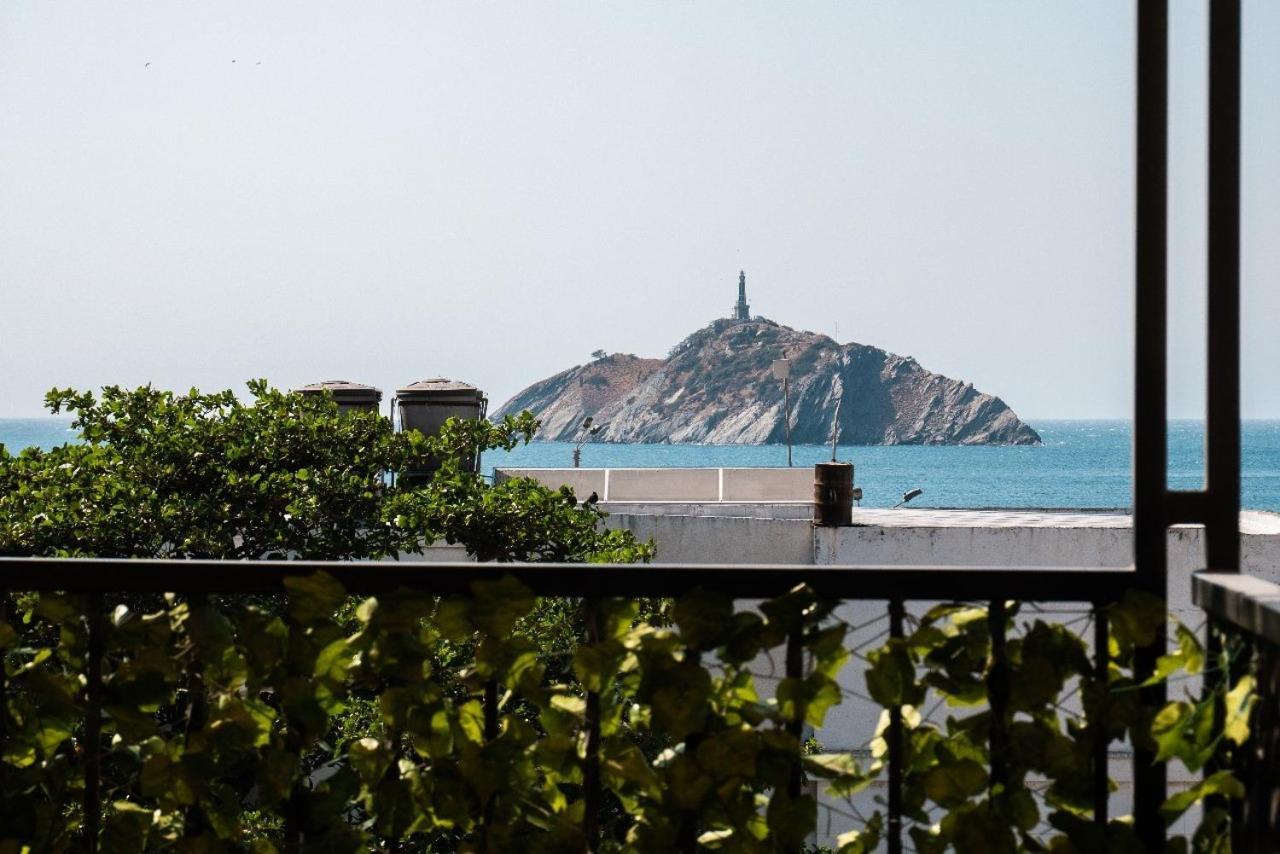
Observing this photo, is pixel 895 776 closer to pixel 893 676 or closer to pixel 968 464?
pixel 893 676

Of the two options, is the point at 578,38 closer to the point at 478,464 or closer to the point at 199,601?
the point at 478,464

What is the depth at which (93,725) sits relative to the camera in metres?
1.71

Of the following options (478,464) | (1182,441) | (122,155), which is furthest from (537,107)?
(1182,441)

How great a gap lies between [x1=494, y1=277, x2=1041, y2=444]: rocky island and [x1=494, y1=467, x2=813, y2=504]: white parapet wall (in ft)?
252

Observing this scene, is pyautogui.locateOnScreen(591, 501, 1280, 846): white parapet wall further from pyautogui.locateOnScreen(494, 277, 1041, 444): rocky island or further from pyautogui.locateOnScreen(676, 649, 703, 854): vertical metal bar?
pyautogui.locateOnScreen(494, 277, 1041, 444): rocky island

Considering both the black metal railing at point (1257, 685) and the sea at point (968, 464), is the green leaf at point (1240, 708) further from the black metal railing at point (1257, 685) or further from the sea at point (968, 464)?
the sea at point (968, 464)

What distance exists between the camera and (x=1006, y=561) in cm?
1298

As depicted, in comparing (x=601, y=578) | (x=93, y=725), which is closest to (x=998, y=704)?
(x=601, y=578)

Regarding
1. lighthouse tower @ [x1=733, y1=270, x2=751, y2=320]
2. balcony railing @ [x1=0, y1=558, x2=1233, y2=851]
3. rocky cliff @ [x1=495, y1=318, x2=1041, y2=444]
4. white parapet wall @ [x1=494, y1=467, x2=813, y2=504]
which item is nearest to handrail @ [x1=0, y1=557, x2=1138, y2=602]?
balcony railing @ [x1=0, y1=558, x2=1233, y2=851]

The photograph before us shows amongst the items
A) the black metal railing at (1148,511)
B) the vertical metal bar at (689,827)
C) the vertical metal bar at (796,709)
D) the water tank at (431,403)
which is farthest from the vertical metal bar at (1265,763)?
the water tank at (431,403)

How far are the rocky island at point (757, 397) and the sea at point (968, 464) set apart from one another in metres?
1.47

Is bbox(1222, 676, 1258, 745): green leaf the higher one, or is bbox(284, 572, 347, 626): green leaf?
bbox(284, 572, 347, 626): green leaf

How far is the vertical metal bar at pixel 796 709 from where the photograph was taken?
1620 millimetres

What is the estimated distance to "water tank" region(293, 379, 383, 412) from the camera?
443 inches
